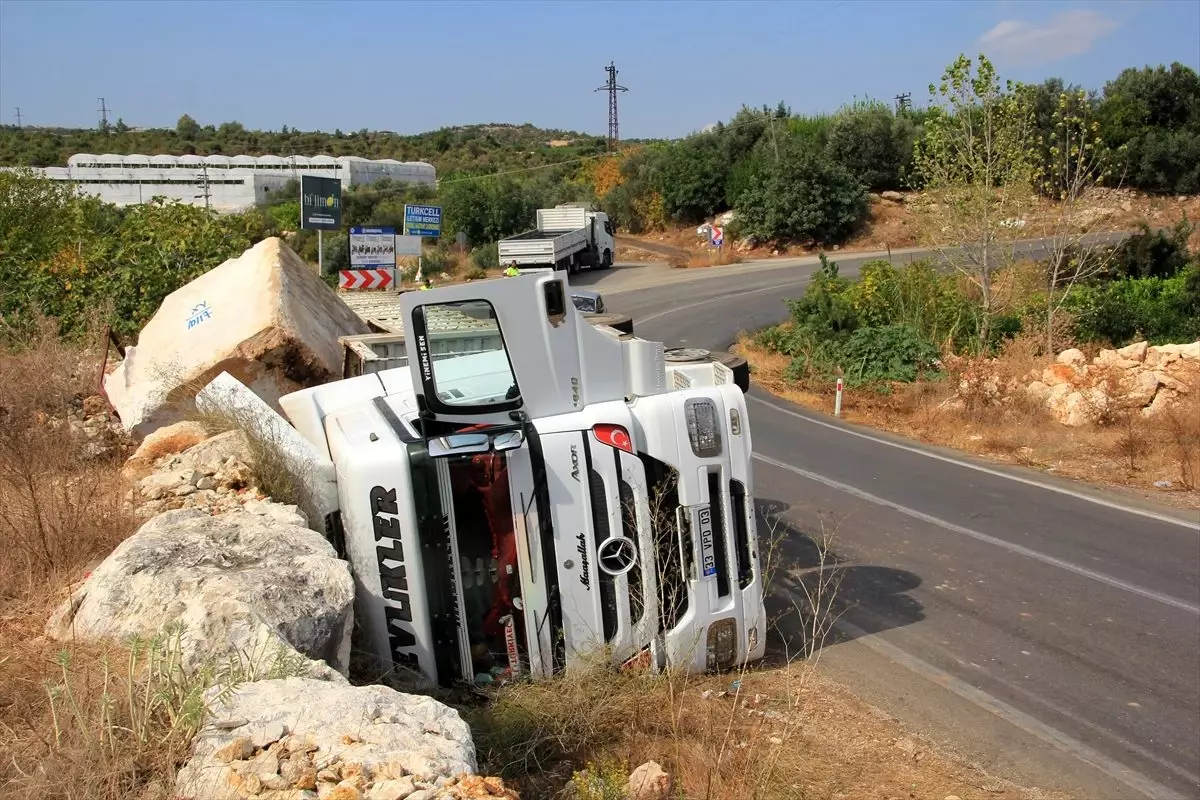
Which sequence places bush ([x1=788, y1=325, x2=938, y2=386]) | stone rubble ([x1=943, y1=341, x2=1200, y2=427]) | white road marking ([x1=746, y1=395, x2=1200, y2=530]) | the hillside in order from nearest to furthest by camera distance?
white road marking ([x1=746, y1=395, x2=1200, y2=530])
stone rubble ([x1=943, y1=341, x2=1200, y2=427])
bush ([x1=788, y1=325, x2=938, y2=386])
the hillside

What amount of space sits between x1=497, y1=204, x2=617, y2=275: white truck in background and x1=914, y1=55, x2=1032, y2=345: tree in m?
16.9

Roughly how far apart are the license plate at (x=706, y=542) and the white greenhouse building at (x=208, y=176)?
53614 mm

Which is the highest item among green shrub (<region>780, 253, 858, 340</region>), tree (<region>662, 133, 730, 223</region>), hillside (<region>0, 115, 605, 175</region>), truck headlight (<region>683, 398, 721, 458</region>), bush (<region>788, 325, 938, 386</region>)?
hillside (<region>0, 115, 605, 175</region>)

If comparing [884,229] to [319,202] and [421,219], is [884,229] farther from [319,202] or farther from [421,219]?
[319,202]

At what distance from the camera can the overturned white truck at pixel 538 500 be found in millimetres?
5293

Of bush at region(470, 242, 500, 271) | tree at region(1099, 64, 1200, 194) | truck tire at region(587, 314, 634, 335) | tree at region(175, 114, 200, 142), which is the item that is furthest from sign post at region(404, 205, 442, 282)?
tree at region(175, 114, 200, 142)

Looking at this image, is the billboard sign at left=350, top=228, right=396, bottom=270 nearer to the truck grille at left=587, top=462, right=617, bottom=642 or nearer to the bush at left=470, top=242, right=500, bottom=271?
the bush at left=470, top=242, right=500, bottom=271

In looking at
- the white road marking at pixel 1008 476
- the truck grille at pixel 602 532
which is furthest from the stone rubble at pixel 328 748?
→ the white road marking at pixel 1008 476

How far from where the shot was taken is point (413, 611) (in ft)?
17.3

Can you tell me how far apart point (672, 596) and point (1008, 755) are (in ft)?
7.07

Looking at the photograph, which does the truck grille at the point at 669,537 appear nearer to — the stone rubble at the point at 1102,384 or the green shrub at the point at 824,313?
the stone rubble at the point at 1102,384

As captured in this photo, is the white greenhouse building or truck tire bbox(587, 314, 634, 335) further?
the white greenhouse building

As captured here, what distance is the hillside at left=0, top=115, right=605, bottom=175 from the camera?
92.4m

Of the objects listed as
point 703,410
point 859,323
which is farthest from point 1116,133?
point 703,410
